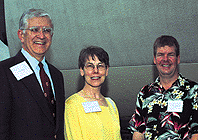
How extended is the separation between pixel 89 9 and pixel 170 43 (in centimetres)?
127

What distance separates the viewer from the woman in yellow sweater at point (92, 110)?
6.39ft

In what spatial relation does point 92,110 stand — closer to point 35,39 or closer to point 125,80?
point 35,39

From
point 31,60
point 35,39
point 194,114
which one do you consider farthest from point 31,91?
point 194,114

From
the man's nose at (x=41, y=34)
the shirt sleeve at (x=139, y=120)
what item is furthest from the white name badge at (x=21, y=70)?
the shirt sleeve at (x=139, y=120)

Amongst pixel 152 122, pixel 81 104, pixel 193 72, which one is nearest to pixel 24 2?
pixel 81 104

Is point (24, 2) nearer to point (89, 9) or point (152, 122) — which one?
point (89, 9)

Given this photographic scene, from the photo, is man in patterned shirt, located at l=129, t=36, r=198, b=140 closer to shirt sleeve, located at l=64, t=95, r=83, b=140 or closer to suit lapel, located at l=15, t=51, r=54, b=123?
shirt sleeve, located at l=64, t=95, r=83, b=140

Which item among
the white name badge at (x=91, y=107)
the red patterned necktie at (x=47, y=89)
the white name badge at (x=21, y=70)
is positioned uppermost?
the white name badge at (x=21, y=70)

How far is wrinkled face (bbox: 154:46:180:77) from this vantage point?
1.99 metres

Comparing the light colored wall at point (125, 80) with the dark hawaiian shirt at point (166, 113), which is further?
the light colored wall at point (125, 80)

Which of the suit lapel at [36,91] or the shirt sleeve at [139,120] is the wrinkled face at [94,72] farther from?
the suit lapel at [36,91]

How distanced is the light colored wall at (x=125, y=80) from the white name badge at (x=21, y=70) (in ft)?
4.72

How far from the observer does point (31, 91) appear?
1710mm

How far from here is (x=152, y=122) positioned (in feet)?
6.40
